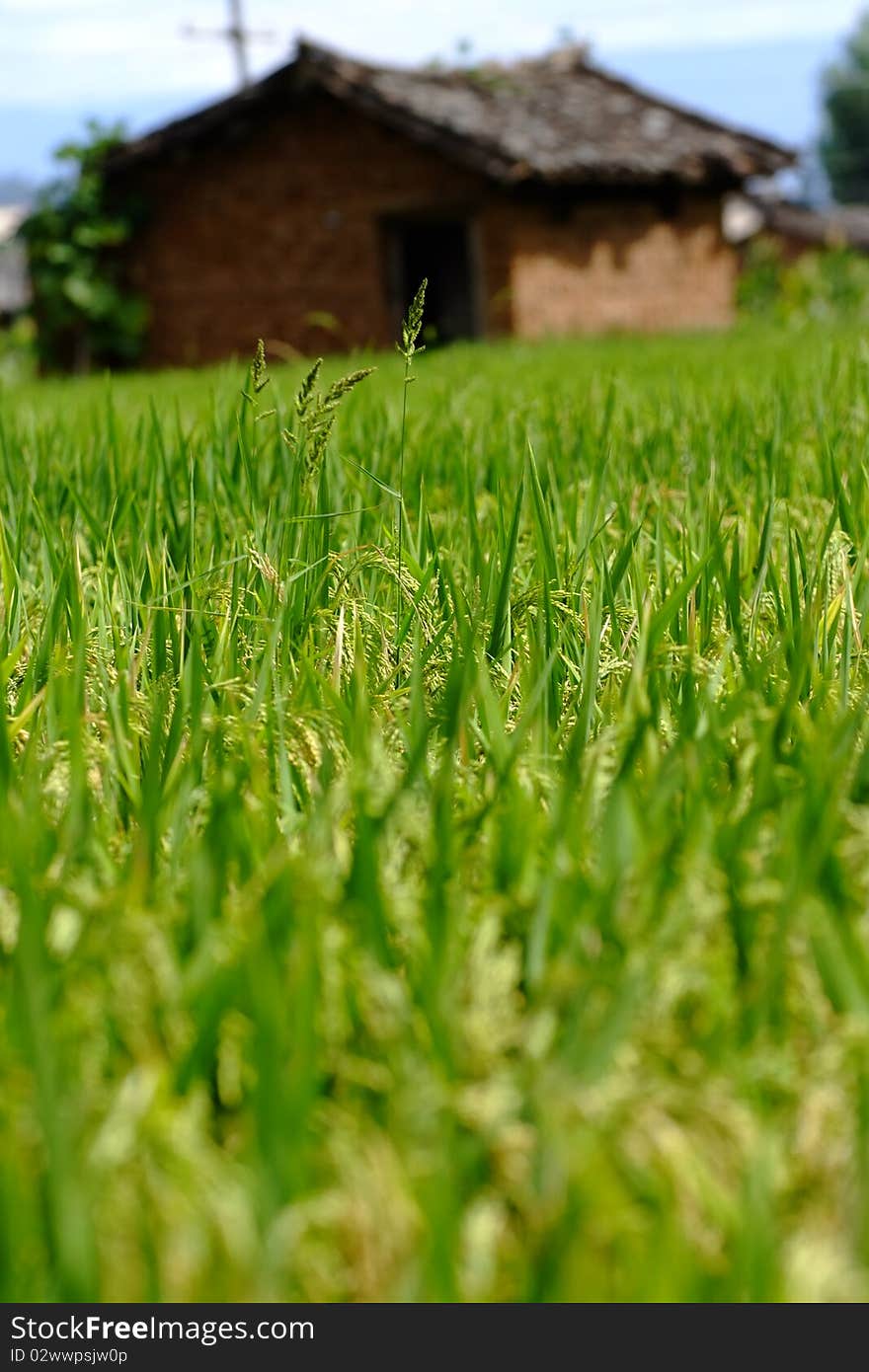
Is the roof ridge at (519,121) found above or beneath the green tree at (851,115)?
beneath

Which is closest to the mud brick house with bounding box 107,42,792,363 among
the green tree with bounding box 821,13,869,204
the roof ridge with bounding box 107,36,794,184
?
the roof ridge with bounding box 107,36,794,184

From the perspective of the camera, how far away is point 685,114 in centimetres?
1797

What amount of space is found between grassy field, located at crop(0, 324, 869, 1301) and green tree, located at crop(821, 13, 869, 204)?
8458cm

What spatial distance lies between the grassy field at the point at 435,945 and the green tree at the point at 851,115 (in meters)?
84.6

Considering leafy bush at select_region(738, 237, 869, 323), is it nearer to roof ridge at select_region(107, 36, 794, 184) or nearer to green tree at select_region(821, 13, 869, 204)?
roof ridge at select_region(107, 36, 794, 184)

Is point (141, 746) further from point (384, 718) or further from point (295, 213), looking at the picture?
point (295, 213)

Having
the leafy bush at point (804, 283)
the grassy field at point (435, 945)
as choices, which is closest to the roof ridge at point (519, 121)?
the leafy bush at point (804, 283)

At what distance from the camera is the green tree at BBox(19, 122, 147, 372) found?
17.7 meters

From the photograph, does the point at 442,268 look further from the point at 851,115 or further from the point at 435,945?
the point at 851,115

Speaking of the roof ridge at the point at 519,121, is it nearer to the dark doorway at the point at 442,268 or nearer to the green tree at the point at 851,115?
the dark doorway at the point at 442,268

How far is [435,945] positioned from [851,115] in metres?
85.9

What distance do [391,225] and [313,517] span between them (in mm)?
16029

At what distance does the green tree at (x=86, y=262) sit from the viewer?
696 inches
